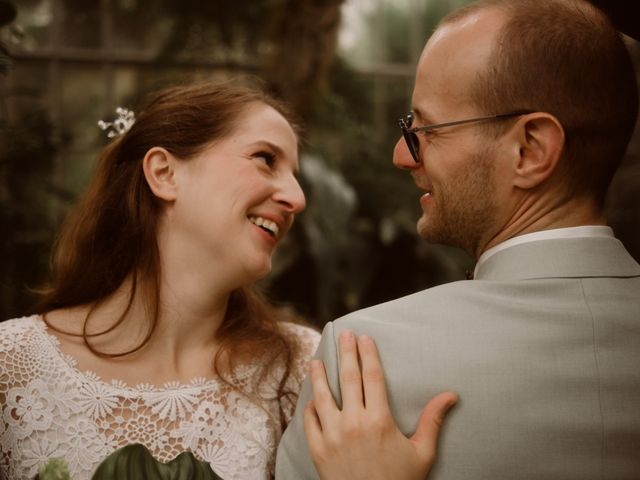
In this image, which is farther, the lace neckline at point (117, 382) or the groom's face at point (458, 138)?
the lace neckline at point (117, 382)

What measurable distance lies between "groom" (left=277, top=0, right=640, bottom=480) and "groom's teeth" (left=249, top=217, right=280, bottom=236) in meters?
0.49

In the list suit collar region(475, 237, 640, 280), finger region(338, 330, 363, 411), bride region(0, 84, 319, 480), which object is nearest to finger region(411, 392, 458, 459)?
finger region(338, 330, 363, 411)

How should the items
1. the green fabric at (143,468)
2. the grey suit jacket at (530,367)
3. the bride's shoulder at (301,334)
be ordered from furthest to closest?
1. the bride's shoulder at (301,334)
2. the green fabric at (143,468)
3. the grey suit jacket at (530,367)

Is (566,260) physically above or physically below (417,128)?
below

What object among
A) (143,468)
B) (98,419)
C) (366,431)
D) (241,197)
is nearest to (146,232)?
(241,197)

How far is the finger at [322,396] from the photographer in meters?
1.10

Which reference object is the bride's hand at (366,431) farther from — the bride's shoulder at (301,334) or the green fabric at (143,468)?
the bride's shoulder at (301,334)

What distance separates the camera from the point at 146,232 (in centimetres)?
178

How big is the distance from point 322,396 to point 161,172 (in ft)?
2.87

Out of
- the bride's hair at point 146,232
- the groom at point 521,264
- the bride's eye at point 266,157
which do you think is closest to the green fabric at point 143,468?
Result: the groom at point 521,264

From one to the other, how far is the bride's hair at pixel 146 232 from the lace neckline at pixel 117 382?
6 cm

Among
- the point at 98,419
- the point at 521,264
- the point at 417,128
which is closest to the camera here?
the point at 521,264

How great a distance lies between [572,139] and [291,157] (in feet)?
2.63

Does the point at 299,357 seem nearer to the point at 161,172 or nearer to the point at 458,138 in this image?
the point at 161,172
